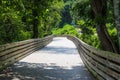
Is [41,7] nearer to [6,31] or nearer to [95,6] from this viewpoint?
[95,6]

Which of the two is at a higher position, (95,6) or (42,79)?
(95,6)

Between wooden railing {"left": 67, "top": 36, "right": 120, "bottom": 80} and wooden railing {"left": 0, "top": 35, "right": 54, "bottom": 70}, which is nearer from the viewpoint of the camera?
wooden railing {"left": 67, "top": 36, "right": 120, "bottom": 80}

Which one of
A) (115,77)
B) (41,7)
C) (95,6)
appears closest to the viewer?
(115,77)

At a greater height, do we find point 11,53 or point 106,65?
point 106,65

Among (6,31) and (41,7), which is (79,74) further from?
(6,31)

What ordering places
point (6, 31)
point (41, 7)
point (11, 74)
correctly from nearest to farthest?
point (11, 74)
point (41, 7)
point (6, 31)

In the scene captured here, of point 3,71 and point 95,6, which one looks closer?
point 3,71

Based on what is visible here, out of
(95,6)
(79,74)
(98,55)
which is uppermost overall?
(95,6)

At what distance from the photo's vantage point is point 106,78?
9.42 meters

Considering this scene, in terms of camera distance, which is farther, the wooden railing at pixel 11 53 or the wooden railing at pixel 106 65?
the wooden railing at pixel 11 53

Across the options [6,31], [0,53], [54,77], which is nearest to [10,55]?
[0,53]

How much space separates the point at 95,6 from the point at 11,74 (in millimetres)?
4664

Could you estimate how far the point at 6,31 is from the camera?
25.2 m

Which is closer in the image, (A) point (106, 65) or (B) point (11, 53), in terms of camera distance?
(A) point (106, 65)
